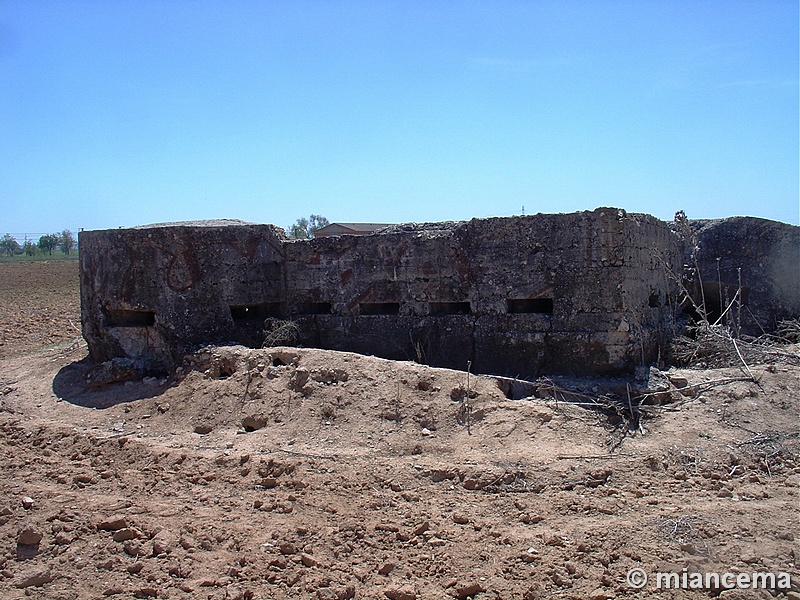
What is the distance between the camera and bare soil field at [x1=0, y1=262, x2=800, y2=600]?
12.0 ft

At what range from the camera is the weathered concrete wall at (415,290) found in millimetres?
6371

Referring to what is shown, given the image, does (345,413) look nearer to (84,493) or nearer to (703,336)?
(84,493)

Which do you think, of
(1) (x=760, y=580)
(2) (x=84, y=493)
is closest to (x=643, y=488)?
(1) (x=760, y=580)

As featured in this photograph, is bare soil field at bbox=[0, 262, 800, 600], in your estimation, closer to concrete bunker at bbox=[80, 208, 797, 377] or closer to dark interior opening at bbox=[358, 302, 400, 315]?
concrete bunker at bbox=[80, 208, 797, 377]

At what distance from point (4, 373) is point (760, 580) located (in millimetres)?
8668

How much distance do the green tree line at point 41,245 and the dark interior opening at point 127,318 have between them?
44.9m

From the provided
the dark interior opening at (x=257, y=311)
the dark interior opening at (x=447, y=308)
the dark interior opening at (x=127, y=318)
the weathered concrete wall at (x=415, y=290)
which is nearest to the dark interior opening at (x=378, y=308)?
the weathered concrete wall at (x=415, y=290)

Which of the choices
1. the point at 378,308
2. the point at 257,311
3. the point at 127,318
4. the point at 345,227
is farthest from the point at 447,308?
the point at 345,227

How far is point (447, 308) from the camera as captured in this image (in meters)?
7.18

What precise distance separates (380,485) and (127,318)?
4.34 m

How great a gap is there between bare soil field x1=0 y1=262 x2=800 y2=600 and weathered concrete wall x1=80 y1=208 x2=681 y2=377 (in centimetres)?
57

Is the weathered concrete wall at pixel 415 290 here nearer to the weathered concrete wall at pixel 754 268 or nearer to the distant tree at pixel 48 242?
the weathered concrete wall at pixel 754 268

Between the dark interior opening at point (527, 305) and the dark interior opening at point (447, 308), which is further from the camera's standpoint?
the dark interior opening at point (447, 308)

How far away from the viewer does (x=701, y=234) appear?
376 inches
